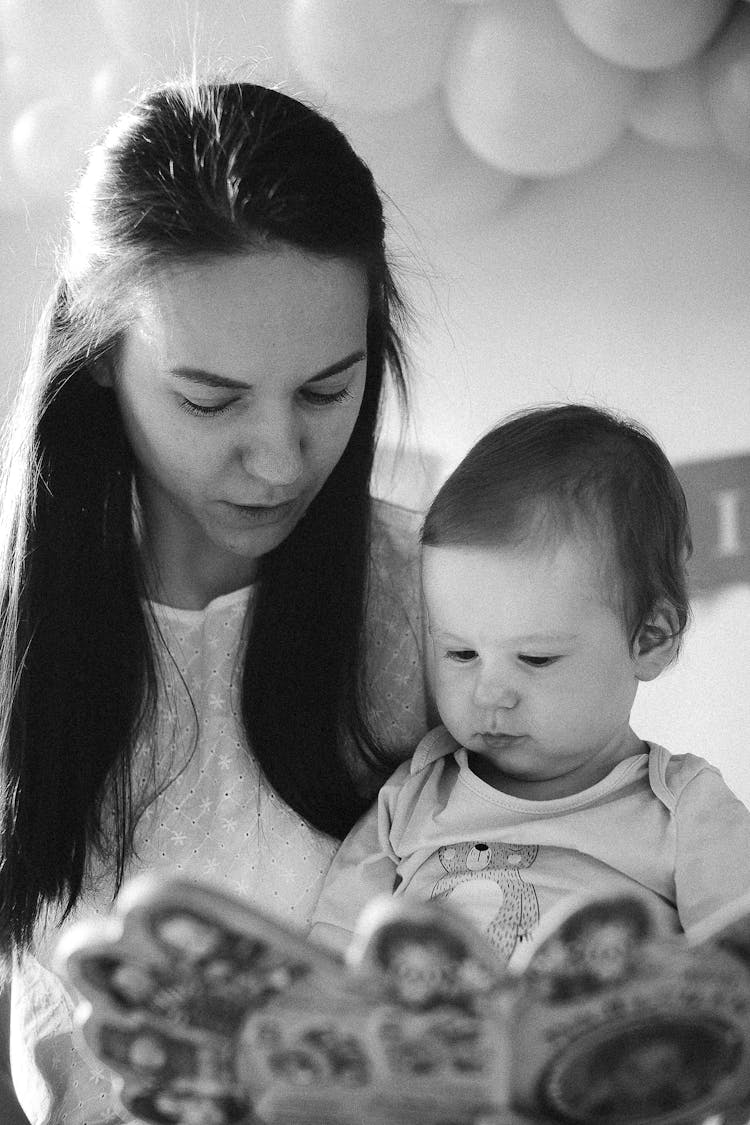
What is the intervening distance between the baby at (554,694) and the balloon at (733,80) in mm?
1001

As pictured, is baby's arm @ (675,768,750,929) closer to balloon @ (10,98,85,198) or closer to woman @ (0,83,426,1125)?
woman @ (0,83,426,1125)

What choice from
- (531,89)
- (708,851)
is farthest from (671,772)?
(531,89)

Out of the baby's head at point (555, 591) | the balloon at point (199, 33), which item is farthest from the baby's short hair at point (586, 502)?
the balloon at point (199, 33)

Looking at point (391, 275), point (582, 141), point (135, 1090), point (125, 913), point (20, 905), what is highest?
point (582, 141)

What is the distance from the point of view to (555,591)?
1040 millimetres

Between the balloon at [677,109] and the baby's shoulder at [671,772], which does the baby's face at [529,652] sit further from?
the balloon at [677,109]

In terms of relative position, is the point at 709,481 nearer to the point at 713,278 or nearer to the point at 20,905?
the point at 713,278

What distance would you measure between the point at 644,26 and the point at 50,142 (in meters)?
0.91

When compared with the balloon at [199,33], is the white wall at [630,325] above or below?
below

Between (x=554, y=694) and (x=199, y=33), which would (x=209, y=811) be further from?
(x=199, y=33)

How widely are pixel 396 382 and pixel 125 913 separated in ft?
2.55

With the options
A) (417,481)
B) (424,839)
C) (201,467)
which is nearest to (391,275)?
(201,467)

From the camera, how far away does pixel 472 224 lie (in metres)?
2.35

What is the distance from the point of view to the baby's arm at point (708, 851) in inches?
39.4
